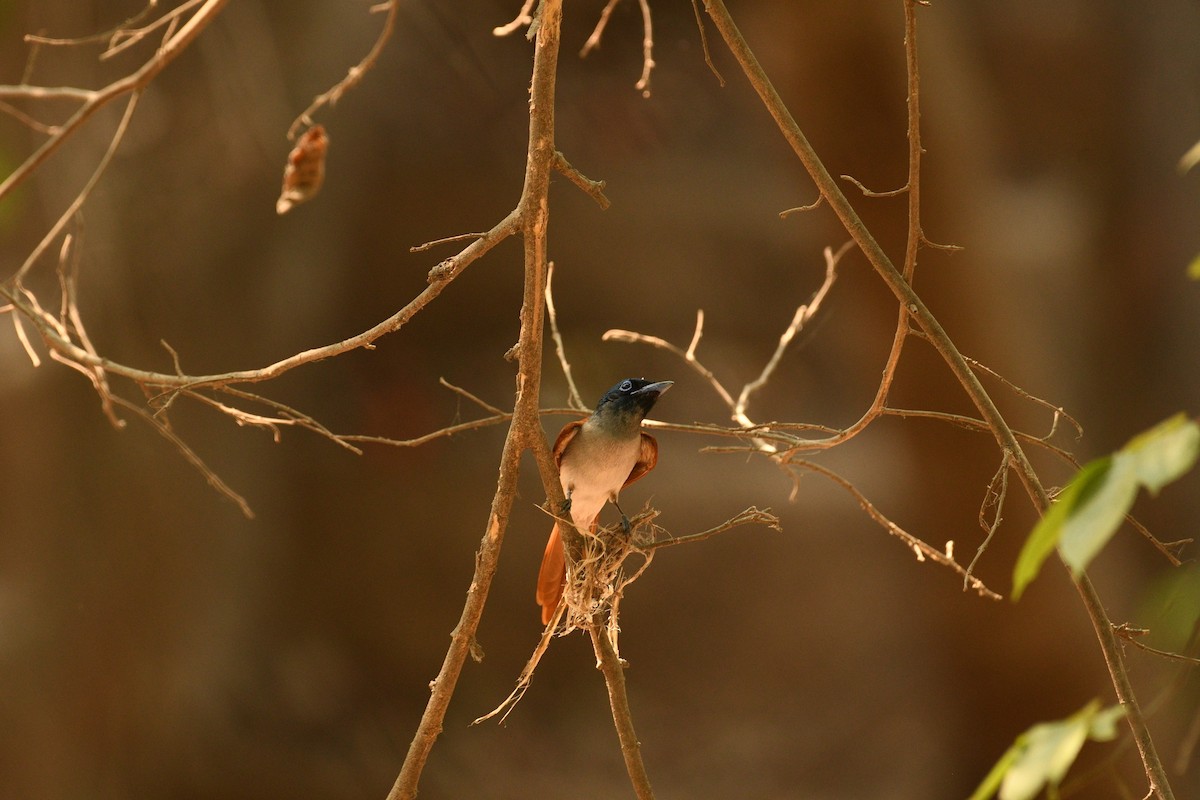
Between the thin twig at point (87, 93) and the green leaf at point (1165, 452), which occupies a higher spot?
the thin twig at point (87, 93)

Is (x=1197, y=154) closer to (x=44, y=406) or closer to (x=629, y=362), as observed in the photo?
(x=44, y=406)

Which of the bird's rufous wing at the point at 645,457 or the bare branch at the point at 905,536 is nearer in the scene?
the bare branch at the point at 905,536

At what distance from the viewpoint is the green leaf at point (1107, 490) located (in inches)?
30.4

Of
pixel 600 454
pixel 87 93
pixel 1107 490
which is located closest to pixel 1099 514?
pixel 1107 490

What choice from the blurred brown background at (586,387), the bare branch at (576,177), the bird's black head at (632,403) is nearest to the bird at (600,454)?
Answer: the bird's black head at (632,403)

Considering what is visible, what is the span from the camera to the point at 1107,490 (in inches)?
32.0

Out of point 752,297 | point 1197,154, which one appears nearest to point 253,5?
point 752,297

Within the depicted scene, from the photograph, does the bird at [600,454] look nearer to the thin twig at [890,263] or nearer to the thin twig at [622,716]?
the thin twig at [622,716]

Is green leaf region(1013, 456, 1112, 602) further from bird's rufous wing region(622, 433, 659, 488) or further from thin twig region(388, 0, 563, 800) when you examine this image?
bird's rufous wing region(622, 433, 659, 488)

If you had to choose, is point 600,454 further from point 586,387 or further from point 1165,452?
point 586,387

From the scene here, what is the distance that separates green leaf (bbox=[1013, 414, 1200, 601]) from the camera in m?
0.77

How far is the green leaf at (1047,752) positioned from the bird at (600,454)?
2.41m

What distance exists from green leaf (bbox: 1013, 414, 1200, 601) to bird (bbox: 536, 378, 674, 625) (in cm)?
249

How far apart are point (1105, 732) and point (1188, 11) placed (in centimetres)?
576
